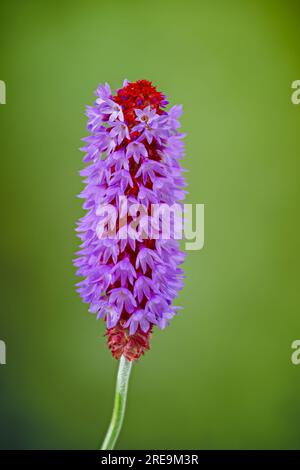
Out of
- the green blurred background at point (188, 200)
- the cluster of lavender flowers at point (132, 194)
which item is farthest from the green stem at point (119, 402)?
the green blurred background at point (188, 200)

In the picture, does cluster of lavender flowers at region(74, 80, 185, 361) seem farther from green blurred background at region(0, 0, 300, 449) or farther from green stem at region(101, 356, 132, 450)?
green blurred background at region(0, 0, 300, 449)

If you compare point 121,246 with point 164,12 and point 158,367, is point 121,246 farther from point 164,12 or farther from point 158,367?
point 164,12

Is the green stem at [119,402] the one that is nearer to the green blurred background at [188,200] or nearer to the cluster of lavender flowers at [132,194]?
the cluster of lavender flowers at [132,194]

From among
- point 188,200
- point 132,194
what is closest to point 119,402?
point 132,194

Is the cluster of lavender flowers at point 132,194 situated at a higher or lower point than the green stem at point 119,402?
higher

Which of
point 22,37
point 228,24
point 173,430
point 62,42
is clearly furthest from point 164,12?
point 173,430
